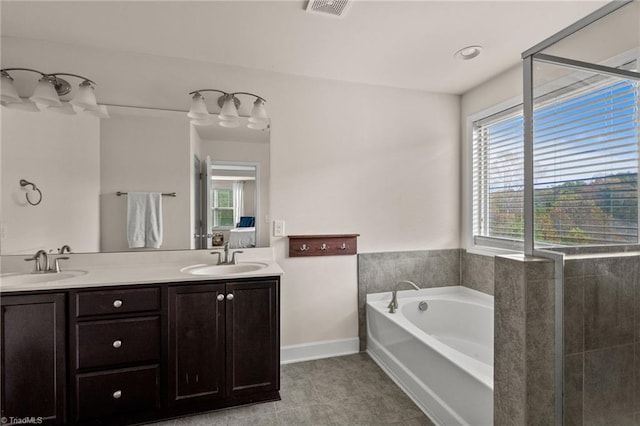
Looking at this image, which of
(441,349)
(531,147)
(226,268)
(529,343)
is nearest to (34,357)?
(226,268)

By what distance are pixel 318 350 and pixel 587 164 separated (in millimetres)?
2224

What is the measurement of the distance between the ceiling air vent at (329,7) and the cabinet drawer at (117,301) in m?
1.87

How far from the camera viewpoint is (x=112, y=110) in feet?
7.04

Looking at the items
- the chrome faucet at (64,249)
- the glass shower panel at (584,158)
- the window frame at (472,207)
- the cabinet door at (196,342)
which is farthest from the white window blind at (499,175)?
the chrome faucet at (64,249)

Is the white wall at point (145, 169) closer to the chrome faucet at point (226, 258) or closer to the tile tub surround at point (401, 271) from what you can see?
Result: the chrome faucet at point (226, 258)

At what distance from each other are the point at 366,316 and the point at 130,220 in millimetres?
2067

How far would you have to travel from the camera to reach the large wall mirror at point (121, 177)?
6.47 ft

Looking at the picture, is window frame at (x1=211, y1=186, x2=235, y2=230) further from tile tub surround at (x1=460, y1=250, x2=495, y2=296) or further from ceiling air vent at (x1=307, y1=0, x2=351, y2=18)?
tile tub surround at (x1=460, y1=250, x2=495, y2=296)

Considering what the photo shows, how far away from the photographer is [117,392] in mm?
1688

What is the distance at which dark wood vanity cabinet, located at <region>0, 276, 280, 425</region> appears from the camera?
158cm

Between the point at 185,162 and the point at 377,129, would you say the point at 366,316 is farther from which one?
the point at 185,162

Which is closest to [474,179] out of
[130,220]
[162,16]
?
[162,16]

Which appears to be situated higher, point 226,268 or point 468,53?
point 468,53

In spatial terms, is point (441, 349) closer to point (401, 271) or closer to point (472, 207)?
point (401, 271)
